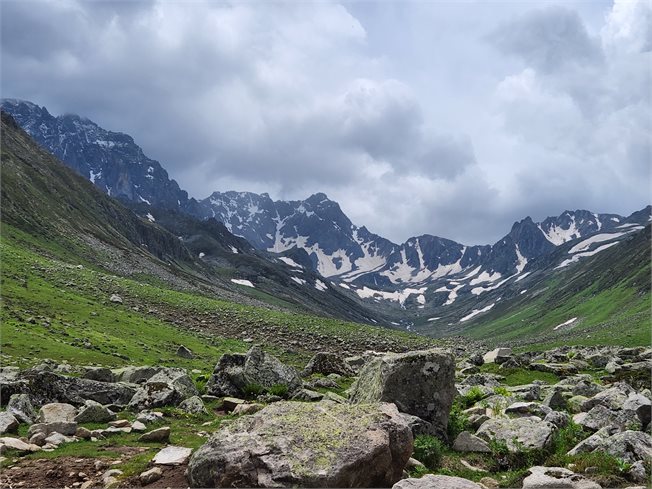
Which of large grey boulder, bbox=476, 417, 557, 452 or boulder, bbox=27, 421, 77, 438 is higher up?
boulder, bbox=27, 421, 77, 438

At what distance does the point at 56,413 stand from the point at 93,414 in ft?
4.64

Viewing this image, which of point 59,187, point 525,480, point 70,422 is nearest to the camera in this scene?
point 525,480

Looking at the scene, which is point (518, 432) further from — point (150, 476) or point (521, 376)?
point (521, 376)

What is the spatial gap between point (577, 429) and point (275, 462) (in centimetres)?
1414

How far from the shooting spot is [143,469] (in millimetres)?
12922

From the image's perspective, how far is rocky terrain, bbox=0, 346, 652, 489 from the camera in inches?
436

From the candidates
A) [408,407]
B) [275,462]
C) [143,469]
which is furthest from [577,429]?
[143,469]

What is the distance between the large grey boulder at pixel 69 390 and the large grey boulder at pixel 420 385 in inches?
492

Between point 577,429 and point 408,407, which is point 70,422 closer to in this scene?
point 408,407

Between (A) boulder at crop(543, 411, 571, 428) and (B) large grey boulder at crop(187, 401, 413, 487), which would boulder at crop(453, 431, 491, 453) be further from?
(B) large grey boulder at crop(187, 401, 413, 487)

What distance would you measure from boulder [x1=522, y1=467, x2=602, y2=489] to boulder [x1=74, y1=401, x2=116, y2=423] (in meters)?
16.0

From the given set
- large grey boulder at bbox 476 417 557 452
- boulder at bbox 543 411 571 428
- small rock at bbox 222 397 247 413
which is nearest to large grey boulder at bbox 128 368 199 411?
small rock at bbox 222 397 247 413

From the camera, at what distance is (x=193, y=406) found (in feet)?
71.3

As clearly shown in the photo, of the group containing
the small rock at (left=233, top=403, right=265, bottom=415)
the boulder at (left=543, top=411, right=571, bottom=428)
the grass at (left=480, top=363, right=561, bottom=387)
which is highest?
the small rock at (left=233, top=403, right=265, bottom=415)
